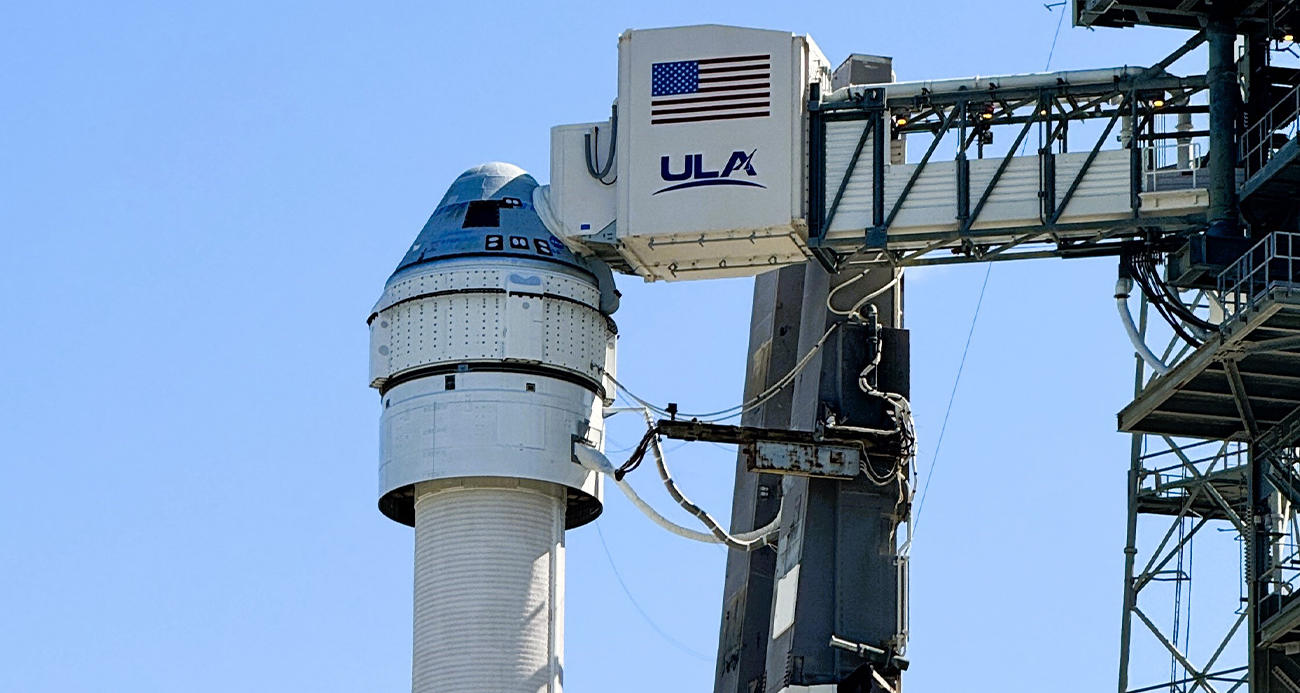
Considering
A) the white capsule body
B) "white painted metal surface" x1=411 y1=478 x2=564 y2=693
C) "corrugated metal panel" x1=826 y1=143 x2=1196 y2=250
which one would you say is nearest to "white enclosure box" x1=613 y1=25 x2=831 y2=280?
"corrugated metal panel" x1=826 y1=143 x2=1196 y2=250

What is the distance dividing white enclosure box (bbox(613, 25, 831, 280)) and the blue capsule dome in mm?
2239

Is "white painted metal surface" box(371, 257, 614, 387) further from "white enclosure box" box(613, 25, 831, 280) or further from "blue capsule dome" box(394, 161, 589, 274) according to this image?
"white enclosure box" box(613, 25, 831, 280)

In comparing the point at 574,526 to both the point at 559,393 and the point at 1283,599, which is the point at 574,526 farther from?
the point at 1283,599

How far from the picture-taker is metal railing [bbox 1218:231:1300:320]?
167 ft

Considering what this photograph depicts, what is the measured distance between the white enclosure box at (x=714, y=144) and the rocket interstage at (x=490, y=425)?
2475mm

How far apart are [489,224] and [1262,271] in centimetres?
1438

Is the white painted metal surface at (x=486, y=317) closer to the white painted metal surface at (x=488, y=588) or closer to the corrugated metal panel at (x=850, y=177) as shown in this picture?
the white painted metal surface at (x=488, y=588)

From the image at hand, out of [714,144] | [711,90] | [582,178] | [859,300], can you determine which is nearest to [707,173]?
[714,144]

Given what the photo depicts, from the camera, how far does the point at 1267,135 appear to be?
5331 cm

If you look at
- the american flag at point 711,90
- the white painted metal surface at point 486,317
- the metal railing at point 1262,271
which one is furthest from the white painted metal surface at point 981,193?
the white painted metal surface at point 486,317

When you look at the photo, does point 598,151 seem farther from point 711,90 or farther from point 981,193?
point 981,193

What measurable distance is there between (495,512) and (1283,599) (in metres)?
13.5

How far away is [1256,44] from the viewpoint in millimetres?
54344

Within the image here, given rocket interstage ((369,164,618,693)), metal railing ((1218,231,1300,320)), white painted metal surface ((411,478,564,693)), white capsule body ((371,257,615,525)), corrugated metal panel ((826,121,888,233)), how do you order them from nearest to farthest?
metal railing ((1218,231,1300,320))
corrugated metal panel ((826,121,888,233))
white painted metal surface ((411,478,564,693))
rocket interstage ((369,164,618,693))
white capsule body ((371,257,615,525))
